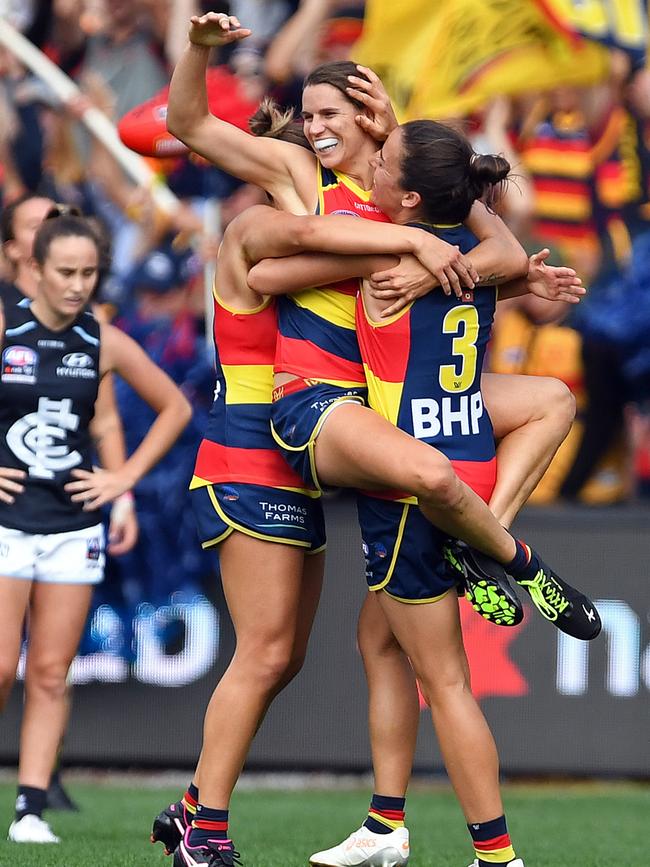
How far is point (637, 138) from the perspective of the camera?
27.6 feet

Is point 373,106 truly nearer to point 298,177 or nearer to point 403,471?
point 298,177

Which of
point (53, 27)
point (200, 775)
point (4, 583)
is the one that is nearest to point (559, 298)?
point (200, 775)

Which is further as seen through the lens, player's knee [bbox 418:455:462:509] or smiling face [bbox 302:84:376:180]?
smiling face [bbox 302:84:376:180]

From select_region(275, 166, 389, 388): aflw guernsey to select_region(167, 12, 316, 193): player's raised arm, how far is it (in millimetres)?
127

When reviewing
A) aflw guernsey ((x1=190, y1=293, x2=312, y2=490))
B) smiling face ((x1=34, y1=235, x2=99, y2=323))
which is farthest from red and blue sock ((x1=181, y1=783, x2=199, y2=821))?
smiling face ((x1=34, y1=235, x2=99, y2=323))

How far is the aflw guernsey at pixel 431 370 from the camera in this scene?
4.16 metres

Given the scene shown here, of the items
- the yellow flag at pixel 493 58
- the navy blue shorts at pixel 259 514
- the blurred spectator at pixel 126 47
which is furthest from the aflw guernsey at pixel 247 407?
the blurred spectator at pixel 126 47

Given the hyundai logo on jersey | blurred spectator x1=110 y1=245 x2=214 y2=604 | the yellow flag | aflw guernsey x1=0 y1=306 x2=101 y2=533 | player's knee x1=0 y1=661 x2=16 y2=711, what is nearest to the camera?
player's knee x1=0 y1=661 x2=16 y2=711

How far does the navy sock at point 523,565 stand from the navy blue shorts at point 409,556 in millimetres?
166

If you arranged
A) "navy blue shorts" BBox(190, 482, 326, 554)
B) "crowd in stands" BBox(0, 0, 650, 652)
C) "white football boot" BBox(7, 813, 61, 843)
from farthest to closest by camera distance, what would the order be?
"crowd in stands" BBox(0, 0, 650, 652), "white football boot" BBox(7, 813, 61, 843), "navy blue shorts" BBox(190, 482, 326, 554)

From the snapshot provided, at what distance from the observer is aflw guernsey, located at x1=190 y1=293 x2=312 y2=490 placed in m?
4.49

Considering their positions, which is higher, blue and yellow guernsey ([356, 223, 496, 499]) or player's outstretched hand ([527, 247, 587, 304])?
player's outstretched hand ([527, 247, 587, 304])

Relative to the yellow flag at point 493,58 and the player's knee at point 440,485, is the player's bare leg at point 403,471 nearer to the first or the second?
the player's knee at point 440,485

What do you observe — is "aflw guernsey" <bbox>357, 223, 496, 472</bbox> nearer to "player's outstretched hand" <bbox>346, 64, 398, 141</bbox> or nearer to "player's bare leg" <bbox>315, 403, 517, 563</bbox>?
"player's bare leg" <bbox>315, 403, 517, 563</bbox>
